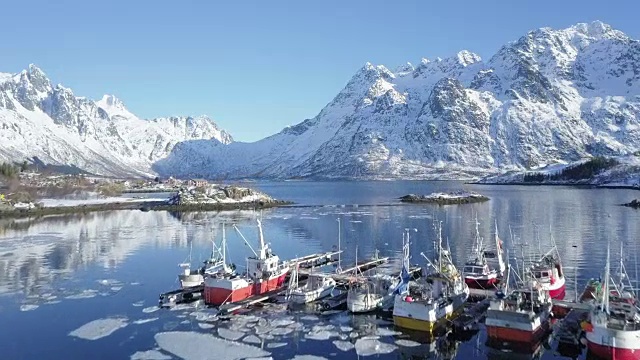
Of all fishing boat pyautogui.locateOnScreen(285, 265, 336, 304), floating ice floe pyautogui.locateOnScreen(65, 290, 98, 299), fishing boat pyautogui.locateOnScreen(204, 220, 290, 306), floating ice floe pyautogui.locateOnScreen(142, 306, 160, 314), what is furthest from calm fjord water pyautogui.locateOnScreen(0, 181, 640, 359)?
fishing boat pyautogui.locateOnScreen(204, 220, 290, 306)

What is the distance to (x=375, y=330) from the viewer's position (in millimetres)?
38094

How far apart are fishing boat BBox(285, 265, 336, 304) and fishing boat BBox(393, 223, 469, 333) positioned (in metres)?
6.89

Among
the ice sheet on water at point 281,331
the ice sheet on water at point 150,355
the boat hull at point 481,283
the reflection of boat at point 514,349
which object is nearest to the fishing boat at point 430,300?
the reflection of boat at point 514,349

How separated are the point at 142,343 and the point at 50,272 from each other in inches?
1058

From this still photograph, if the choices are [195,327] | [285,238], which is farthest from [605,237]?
[195,327]

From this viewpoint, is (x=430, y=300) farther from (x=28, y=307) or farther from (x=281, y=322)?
(x=28, y=307)

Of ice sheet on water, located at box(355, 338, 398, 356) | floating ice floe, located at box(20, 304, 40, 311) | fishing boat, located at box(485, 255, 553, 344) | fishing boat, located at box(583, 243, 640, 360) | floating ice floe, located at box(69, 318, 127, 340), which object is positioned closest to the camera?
fishing boat, located at box(583, 243, 640, 360)

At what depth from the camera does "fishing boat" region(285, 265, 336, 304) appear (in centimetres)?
4494

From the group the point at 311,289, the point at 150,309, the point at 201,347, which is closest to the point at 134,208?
the point at 150,309

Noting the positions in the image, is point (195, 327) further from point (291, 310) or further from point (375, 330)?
point (375, 330)

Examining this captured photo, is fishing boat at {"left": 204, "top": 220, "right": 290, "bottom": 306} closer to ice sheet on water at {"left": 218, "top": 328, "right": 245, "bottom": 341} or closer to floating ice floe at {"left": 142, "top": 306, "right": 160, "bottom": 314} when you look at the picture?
floating ice floe at {"left": 142, "top": 306, "right": 160, "bottom": 314}

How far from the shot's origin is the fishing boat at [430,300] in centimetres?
3725

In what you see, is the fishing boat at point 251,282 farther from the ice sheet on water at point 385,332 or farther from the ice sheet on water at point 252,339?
the ice sheet on water at point 385,332

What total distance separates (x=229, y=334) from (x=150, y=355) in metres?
5.56
